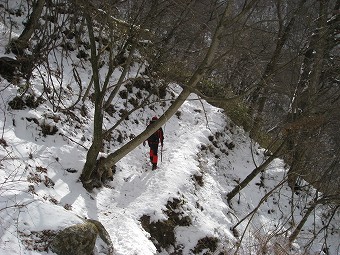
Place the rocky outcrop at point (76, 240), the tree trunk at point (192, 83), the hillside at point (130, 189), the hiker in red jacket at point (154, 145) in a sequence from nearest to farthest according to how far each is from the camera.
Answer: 1. the rocky outcrop at point (76, 240)
2. the hillside at point (130, 189)
3. the tree trunk at point (192, 83)
4. the hiker in red jacket at point (154, 145)

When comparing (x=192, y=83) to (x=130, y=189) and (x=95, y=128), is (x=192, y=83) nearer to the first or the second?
(x=95, y=128)

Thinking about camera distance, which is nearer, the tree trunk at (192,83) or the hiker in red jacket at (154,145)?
the tree trunk at (192,83)

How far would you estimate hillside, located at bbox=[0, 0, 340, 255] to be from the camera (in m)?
5.30

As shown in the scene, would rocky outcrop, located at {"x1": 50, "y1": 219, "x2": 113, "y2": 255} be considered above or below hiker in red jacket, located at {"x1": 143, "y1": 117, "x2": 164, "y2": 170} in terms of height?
below

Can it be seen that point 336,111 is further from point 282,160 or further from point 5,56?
point 5,56

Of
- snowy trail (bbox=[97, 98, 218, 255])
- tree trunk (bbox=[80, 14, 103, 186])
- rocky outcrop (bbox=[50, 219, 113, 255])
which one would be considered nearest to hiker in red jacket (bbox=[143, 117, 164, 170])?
snowy trail (bbox=[97, 98, 218, 255])

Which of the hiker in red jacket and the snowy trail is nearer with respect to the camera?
the snowy trail

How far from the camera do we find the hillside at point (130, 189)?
5.30 m

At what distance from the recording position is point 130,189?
30.3 feet

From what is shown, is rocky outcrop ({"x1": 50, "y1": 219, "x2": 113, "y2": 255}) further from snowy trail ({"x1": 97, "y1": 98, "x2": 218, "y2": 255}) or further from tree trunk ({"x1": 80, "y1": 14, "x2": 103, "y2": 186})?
tree trunk ({"x1": 80, "y1": 14, "x2": 103, "y2": 186})

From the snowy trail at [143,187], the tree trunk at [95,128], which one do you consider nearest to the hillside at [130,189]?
the snowy trail at [143,187]

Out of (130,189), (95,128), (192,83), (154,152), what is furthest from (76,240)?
(154,152)

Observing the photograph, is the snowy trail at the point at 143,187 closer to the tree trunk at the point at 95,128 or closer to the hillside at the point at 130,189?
the hillside at the point at 130,189

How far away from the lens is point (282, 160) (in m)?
15.2
